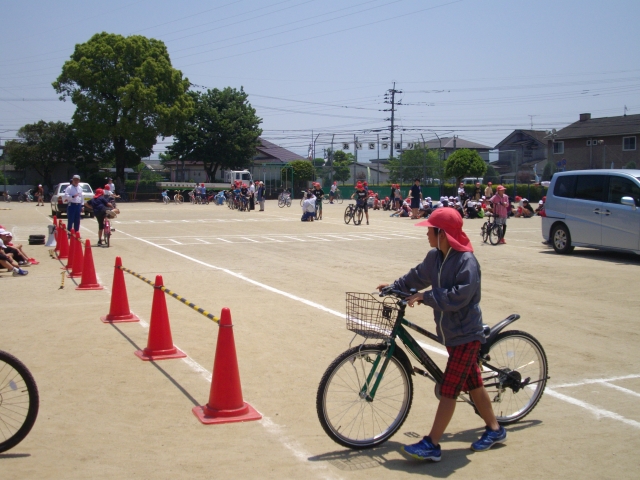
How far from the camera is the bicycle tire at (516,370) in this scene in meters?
5.26

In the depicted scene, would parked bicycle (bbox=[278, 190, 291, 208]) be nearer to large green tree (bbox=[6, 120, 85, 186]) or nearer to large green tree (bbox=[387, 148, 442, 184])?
large green tree (bbox=[387, 148, 442, 184])

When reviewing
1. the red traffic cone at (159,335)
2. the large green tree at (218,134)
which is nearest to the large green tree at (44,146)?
the large green tree at (218,134)

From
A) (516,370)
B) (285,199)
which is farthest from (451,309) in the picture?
(285,199)

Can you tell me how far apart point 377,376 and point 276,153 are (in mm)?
93137

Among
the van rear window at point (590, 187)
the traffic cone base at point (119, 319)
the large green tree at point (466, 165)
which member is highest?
the large green tree at point (466, 165)

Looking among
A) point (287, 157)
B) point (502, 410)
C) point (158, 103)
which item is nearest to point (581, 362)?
point (502, 410)

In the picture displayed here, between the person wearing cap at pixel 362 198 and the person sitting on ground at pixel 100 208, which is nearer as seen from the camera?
the person sitting on ground at pixel 100 208

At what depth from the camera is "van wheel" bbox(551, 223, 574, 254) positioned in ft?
58.3

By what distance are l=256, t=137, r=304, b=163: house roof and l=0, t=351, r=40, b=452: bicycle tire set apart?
289ft

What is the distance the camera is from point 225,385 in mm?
5453

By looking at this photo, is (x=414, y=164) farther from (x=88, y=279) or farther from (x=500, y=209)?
(x=88, y=279)

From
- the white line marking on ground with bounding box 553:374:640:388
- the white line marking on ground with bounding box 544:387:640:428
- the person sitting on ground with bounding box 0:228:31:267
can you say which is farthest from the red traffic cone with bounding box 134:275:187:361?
the person sitting on ground with bounding box 0:228:31:267

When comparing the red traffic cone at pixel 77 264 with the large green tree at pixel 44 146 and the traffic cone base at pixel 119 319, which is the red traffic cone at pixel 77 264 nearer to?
the traffic cone base at pixel 119 319

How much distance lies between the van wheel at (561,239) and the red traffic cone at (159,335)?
524 inches
